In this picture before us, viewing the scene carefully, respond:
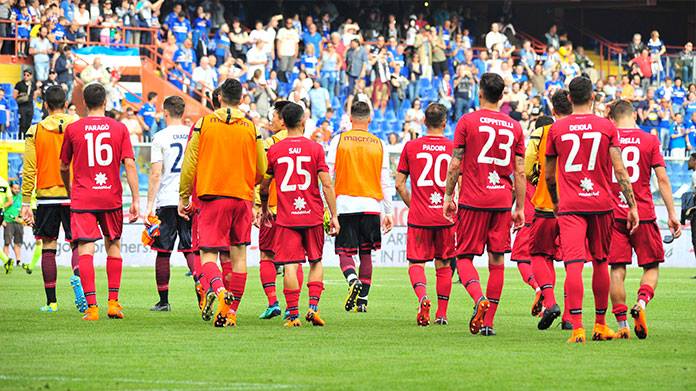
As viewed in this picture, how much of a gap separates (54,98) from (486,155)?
5.03 meters

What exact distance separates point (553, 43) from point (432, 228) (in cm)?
3047

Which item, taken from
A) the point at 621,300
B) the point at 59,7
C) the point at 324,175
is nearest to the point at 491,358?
the point at 621,300

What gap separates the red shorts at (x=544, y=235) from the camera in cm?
1357

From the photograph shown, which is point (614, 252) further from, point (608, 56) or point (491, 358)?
point (608, 56)

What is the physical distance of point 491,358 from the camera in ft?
Result: 34.5

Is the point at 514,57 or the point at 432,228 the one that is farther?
the point at 514,57

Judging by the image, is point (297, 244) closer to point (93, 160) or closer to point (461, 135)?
point (461, 135)

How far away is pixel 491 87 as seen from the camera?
40.6ft

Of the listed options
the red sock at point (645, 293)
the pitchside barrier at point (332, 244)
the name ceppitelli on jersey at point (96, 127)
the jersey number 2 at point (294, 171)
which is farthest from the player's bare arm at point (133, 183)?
the pitchside barrier at point (332, 244)

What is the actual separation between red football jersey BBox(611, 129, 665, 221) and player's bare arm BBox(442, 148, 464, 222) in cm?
143

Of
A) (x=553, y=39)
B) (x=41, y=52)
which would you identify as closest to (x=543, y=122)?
(x=41, y=52)

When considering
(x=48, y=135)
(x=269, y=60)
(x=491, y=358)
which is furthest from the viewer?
(x=269, y=60)

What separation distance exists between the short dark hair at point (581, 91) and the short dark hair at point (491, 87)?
33.5 inches

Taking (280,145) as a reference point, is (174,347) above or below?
below
